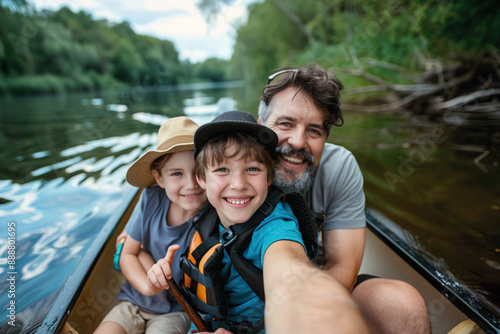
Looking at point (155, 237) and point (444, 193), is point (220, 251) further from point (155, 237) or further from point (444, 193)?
point (444, 193)

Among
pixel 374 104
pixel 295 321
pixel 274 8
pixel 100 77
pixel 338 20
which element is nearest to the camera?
pixel 295 321

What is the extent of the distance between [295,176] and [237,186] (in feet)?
1.83

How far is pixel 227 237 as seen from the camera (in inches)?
49.0

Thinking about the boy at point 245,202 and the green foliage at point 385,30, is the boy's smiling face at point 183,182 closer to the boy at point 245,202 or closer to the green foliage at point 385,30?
the boy at point 245,202

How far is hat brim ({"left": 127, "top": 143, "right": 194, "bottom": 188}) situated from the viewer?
5.11 feet

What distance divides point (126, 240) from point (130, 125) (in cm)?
845

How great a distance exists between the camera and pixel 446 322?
164 cm

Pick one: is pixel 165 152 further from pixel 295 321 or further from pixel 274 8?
pixel 274 8

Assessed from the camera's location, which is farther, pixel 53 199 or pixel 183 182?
pixel 53 199

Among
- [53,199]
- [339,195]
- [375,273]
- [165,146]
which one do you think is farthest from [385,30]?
[53,199]

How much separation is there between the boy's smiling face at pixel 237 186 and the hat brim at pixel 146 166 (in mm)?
335

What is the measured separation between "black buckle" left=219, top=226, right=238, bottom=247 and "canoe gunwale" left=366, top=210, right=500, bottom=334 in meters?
1.13

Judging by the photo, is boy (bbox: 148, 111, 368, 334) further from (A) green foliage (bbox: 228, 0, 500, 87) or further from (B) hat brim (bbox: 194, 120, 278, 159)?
(A) green foliage (bbox: 228, 0, 500, 87)

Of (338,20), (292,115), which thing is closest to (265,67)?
(338,20)
